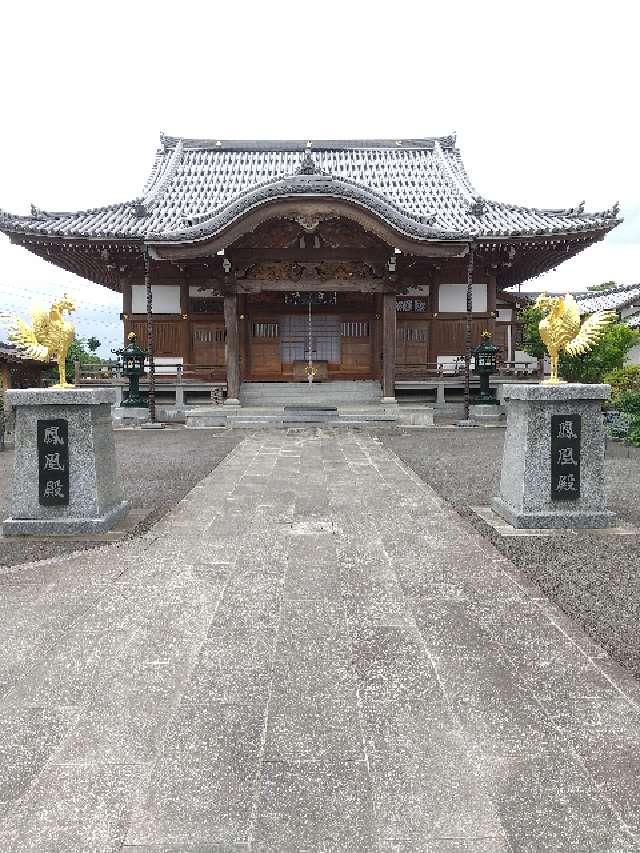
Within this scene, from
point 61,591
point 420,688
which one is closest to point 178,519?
point 61,591

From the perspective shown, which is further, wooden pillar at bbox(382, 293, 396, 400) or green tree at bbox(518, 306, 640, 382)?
wooden pillar at bbox(382, 293, 396, 400)

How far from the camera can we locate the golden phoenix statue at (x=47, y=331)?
201 inches

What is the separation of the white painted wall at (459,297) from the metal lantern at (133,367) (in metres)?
9.98

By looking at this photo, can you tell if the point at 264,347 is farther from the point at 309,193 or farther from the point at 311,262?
the point at 309,193

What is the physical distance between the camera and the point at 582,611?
3.36 meters

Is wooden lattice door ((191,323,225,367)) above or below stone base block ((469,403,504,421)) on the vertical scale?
above

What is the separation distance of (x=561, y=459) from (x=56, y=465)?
485cm

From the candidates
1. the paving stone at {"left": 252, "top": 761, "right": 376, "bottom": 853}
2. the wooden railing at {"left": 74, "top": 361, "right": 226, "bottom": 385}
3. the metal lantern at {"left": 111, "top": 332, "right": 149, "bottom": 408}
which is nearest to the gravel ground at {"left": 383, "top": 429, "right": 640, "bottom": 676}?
the paving stone at {"left": 252, "top": 761, "right": 376, "bottom": 853}

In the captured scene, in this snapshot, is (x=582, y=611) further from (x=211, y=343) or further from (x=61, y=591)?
(x=211, y=343)

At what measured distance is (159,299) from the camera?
1786cm

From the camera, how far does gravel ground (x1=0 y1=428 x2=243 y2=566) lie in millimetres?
4742

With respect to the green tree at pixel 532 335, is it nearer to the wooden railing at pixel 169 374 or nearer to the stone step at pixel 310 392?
the stone step at pixel 310 392

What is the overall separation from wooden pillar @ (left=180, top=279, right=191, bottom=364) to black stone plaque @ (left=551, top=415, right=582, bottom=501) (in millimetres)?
14709

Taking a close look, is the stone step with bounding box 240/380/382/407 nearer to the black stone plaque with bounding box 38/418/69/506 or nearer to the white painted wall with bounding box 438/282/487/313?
the white painted wall with bounding box 438/282/487/313
